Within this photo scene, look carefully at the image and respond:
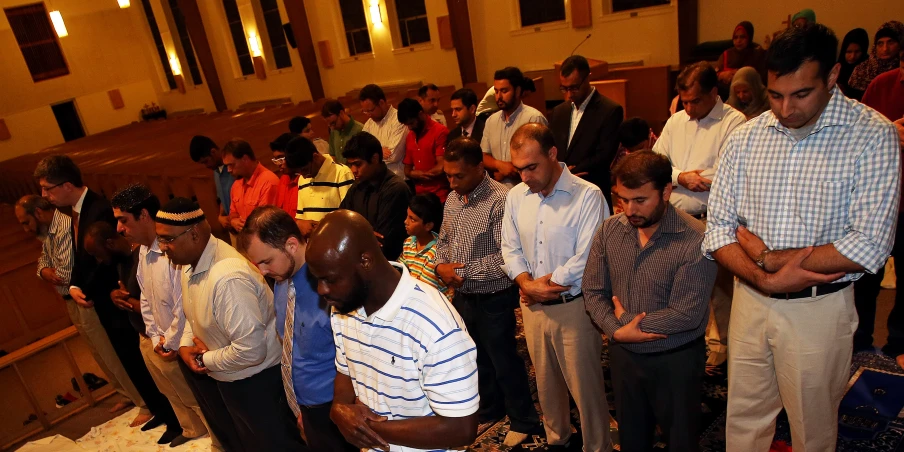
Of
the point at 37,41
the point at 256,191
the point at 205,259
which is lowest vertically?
the point at 256,191

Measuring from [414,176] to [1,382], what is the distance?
409 centimetres

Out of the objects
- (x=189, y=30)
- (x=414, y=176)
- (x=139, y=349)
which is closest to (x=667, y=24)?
(x=414, y=176)

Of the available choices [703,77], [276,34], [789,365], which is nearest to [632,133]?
[703,77]

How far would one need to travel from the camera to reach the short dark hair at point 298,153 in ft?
11.9

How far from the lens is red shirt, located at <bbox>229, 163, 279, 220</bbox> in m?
4.17

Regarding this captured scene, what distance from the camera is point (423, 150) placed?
14.3ft

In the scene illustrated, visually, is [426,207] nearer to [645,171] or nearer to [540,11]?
[645,171]

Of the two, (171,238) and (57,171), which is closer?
(171,238)

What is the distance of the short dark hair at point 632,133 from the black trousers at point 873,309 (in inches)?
53.5

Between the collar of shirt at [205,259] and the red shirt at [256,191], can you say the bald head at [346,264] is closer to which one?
the collar of shirt at [205,259]

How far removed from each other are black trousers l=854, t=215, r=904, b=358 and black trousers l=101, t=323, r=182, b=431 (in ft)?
13.6

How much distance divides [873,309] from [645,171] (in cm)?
198

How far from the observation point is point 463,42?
10.5m

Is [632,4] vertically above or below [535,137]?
above
